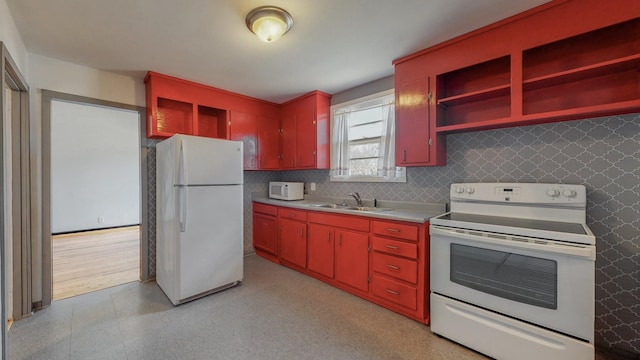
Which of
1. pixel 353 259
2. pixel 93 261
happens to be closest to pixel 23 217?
pixel 93 261

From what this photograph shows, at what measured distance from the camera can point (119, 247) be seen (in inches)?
186

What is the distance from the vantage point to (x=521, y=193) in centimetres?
207

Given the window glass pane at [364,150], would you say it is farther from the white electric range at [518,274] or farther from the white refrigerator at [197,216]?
the white refrigerator at [197,216]

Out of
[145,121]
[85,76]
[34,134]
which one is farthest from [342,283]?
[85,76]

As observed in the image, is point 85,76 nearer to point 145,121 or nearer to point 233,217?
point 145,121

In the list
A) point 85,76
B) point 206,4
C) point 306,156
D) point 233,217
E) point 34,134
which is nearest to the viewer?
point 206,4

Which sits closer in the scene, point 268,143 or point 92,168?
point 268,143

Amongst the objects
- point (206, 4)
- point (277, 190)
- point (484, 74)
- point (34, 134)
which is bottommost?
point (277, 190)

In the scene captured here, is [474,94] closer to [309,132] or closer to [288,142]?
[309,132]

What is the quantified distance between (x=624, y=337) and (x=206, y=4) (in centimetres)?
364

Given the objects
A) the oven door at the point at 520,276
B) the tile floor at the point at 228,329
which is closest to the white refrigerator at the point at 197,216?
the tile floor at the point at 228,329

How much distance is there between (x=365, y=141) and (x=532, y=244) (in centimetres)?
206

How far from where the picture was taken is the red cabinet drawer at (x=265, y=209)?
3746mm

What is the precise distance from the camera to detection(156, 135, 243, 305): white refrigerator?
8.42 ft
